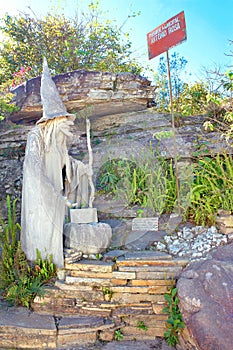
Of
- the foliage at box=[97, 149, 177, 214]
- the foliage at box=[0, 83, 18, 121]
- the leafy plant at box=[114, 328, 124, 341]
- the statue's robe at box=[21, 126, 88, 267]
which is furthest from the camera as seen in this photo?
the foliage at box=[0, 83, 18, 121]

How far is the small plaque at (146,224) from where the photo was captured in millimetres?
4086

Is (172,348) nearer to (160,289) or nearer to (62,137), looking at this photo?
(160,289)

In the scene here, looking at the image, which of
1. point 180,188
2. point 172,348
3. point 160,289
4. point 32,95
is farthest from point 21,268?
point 32,95

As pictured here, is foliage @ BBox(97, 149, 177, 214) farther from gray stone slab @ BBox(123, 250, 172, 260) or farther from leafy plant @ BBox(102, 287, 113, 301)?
leafy plant @ BBox(102, 287, 113, 301)

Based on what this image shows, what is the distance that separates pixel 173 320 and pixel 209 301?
0.42m

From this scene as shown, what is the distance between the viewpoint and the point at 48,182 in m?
3.14

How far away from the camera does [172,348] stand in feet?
8.63

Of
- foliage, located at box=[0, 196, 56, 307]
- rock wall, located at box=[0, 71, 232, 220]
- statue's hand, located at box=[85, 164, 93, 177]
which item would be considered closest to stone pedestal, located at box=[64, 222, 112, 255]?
foliage, located at box=[0, 196, 56, 307]

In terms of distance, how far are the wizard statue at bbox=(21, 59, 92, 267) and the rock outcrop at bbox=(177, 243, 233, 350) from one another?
1.28m

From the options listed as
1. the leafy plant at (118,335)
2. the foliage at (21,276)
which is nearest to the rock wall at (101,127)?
the foliage at (21,276)

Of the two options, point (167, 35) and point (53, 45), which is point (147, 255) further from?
point (53, 45)

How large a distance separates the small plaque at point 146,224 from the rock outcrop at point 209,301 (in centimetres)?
121

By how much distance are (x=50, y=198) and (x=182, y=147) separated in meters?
3.46

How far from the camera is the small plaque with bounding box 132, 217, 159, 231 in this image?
161 inches
